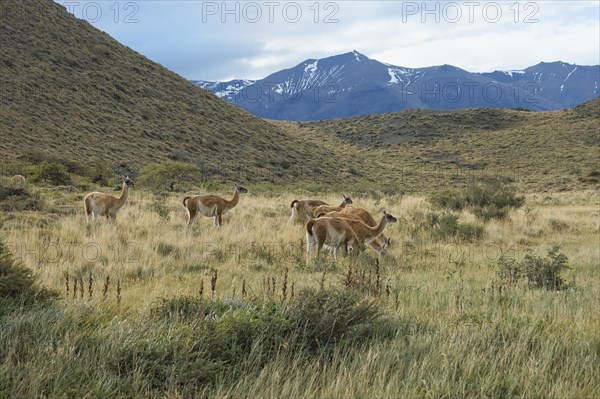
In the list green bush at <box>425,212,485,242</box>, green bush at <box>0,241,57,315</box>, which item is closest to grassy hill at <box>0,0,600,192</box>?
green bush at <box>425,212,485,242</box>

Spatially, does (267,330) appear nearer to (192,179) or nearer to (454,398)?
(454,398)

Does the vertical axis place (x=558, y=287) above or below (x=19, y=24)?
below

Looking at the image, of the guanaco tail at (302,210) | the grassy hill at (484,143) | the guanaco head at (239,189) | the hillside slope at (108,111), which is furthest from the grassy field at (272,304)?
the grassy hill at (484,143)

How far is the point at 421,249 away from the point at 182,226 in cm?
650

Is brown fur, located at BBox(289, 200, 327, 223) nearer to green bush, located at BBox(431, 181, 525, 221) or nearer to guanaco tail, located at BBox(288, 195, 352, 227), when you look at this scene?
guanaco tail, located at BBox(288, 195, 352, 227)

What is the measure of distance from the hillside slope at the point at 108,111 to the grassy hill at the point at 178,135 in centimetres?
12

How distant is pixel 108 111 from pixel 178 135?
241 inches

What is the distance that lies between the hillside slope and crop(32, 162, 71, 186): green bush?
5.62 meters

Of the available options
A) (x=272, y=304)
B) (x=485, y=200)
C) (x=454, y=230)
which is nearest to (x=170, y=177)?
(x=485, y=200)

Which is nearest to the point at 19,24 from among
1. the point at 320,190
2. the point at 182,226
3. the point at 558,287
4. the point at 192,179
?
the point at 192,179

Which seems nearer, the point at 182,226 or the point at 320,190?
the point at 182,226

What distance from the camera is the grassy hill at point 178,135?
1457 inches

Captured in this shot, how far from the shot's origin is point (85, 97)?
4222cm

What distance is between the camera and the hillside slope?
35.9m
